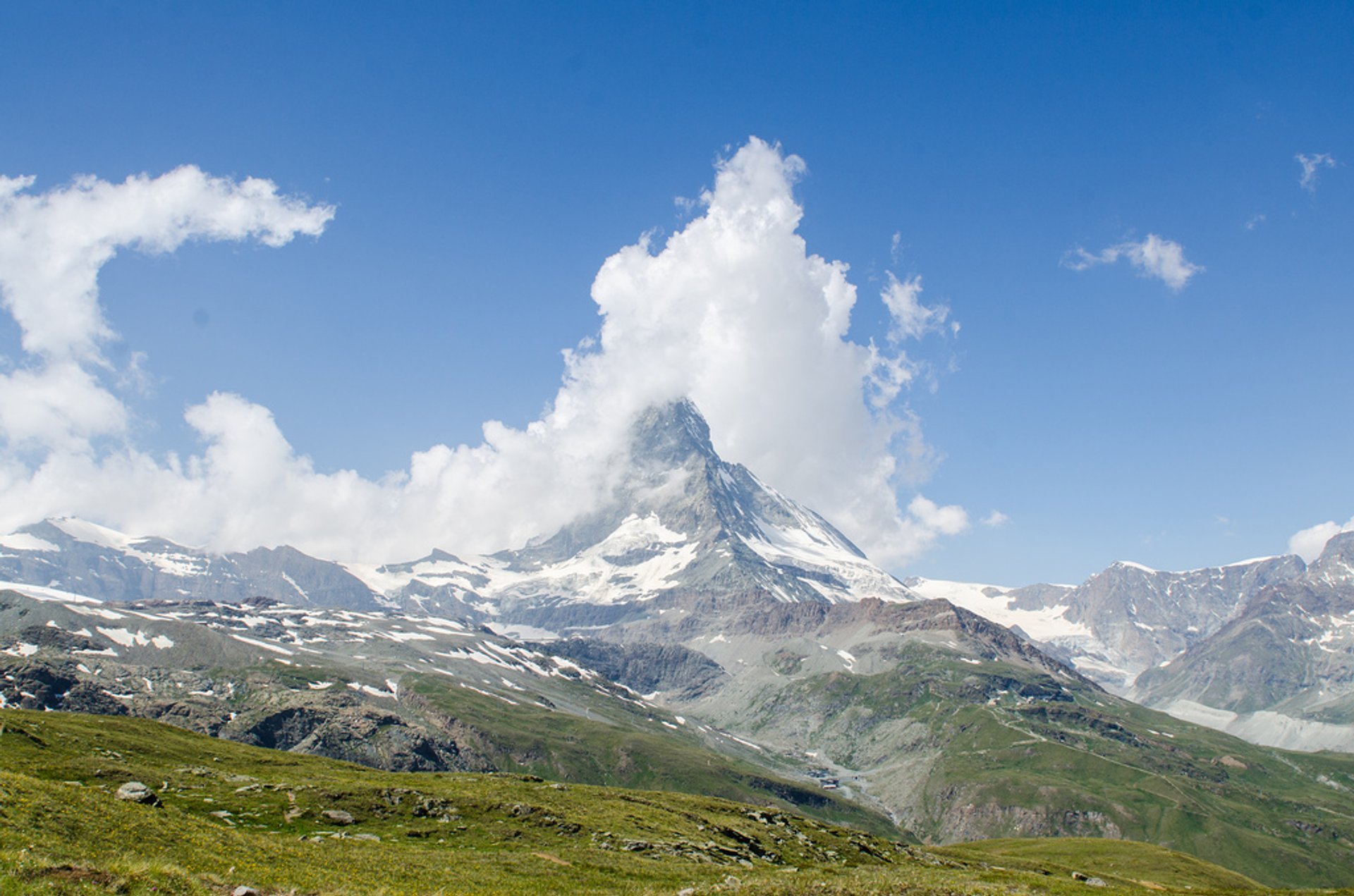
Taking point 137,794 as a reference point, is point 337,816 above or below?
below

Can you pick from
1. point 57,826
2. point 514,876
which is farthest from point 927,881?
point 57,826

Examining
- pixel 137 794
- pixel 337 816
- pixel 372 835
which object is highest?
pixel 137 794

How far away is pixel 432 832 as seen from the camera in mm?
64812

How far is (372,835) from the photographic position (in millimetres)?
59031

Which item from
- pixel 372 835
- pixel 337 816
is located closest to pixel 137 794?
pixel 372 835

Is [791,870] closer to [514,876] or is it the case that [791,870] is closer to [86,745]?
[514,876]

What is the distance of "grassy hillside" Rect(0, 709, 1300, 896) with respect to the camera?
33000 millimetres

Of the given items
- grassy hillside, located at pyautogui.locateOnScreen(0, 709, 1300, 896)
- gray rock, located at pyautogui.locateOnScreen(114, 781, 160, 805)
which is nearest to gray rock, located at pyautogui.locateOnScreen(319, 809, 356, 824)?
grassy hillside, located at pyautogui.locateOnScreen(0, 709, 1300, 896)

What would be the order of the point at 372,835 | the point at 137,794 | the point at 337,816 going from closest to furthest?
the point at 137,794, the point at 372,835, the point at 337,816

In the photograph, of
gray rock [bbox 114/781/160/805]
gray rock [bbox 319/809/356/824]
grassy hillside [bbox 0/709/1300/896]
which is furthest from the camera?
gray rock [bbox 319/809/356/824]

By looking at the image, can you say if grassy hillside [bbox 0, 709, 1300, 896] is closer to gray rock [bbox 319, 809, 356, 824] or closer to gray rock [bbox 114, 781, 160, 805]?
gray rock [bbox 319, 809, 356, 824]

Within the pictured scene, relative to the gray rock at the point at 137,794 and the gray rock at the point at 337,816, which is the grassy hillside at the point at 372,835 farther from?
the gray rock at the point at 137,794

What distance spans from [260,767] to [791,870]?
74.6 meters

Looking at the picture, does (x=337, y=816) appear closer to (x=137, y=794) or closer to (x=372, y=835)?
(x=372, y=835)
